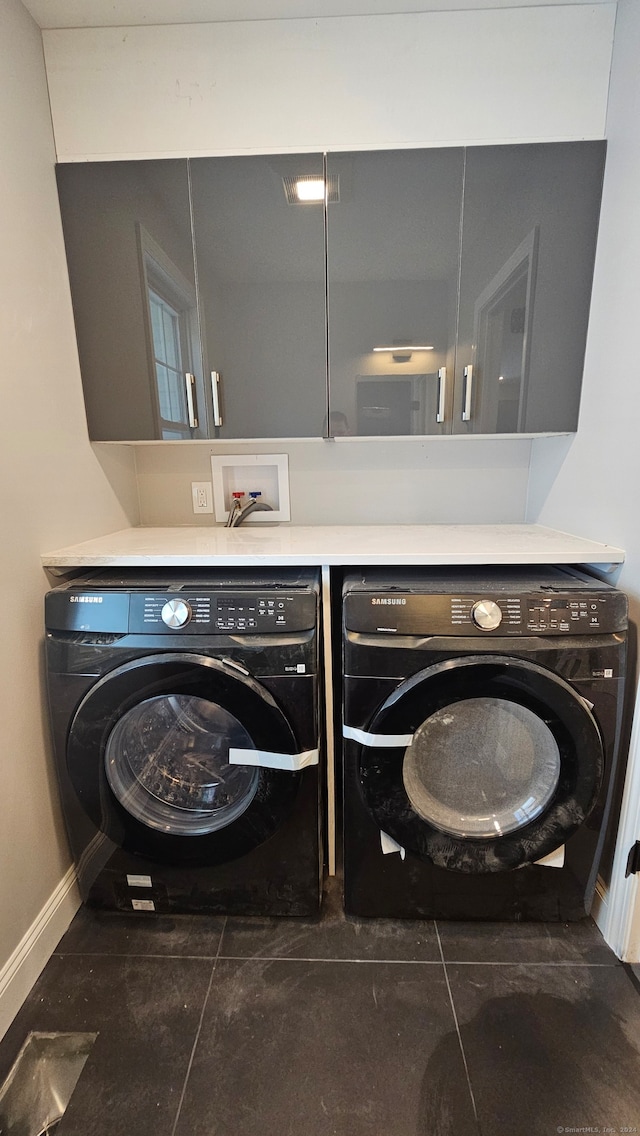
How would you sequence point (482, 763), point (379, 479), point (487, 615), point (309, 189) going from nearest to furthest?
point (487, 615) < point (482, 763) < point (309, 189) < point (379, 479)

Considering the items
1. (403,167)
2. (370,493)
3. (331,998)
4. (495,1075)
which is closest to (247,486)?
(370,493)

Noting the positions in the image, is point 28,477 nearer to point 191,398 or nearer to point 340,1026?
point 191,398

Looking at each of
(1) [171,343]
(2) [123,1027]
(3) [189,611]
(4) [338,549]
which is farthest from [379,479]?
(2) [123,1027]

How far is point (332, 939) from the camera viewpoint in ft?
4.05

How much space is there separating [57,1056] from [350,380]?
1828 millimetres

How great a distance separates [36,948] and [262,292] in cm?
188

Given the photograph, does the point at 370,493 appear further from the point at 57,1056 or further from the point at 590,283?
the point at 57,1056

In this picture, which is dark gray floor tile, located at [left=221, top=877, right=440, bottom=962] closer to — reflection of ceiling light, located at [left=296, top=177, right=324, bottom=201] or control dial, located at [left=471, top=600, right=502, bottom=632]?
control dial, located at [left=471, top=600, right=502, bottom=632]

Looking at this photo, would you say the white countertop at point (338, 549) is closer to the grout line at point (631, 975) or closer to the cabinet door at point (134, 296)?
the cabinet door at point (134, 296)

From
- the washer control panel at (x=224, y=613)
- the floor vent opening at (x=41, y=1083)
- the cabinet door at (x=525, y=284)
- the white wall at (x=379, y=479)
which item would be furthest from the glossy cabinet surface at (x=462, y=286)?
the floor vent opening at (x=41, y=1083)

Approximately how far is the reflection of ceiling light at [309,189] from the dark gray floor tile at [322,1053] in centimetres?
208

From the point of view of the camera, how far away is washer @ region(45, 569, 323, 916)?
3.60 ft

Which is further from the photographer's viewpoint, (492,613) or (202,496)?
(202,496)

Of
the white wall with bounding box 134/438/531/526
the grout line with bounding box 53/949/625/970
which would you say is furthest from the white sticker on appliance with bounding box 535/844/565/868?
the white wall with bounding box 134/438/531/526
